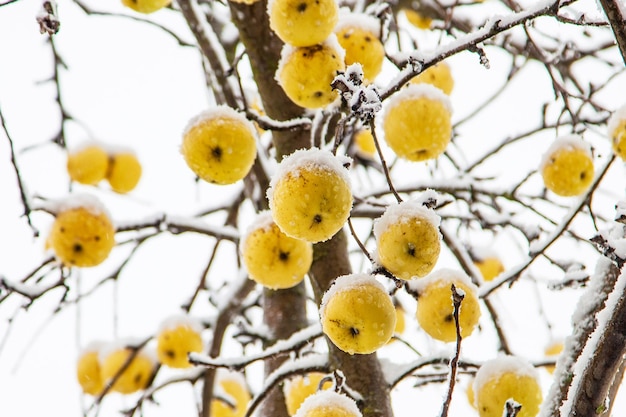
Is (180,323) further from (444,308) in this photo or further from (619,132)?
(619,132)

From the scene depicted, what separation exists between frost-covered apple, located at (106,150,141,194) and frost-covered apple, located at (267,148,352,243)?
2.47m

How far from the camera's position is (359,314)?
156 centimetres

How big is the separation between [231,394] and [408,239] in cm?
246

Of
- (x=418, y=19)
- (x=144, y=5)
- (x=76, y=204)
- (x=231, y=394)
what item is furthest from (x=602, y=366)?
(x=418, y=19)

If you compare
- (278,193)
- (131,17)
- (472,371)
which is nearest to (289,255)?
(278,193)

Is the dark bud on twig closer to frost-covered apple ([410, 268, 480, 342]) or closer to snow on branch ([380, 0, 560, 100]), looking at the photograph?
snow on branch ([380, 0, 560, 100])

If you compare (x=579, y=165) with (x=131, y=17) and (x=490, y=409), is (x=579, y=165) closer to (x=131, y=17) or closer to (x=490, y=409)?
(x=490, y=409)

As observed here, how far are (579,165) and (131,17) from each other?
214cm

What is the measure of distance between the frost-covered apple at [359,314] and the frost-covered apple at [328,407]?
0.43 ft

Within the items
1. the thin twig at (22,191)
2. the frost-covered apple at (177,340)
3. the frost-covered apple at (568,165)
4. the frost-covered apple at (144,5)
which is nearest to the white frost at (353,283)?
the thin twig at (22,191)

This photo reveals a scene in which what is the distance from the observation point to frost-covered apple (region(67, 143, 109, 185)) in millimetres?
3629

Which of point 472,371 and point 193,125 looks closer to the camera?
point 193,125

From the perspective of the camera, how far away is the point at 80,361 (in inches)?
134

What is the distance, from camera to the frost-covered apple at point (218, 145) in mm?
2006
